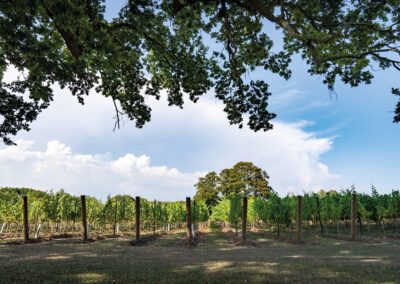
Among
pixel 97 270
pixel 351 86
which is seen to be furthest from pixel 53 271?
pixel 351 86

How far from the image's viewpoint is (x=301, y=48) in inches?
578

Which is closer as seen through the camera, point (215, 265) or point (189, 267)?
point (189, 267)

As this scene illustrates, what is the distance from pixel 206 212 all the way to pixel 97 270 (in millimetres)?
34319

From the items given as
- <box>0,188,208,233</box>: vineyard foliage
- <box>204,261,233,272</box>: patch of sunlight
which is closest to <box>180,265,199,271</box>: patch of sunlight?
<box>204,261,233,272</box>: patch of sunlight

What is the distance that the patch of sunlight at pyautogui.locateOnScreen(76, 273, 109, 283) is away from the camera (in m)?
8.45

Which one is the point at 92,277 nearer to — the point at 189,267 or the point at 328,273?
the point at 189,267

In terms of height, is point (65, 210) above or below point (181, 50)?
below

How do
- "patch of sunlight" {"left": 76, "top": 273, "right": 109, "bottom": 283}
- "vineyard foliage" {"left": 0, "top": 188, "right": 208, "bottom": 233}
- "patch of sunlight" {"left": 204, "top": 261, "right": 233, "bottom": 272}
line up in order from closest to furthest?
"patch of sunlight" {"left": 76, "top": 273, "right": 109, "bottom": 283}
"patch of sunlight" {"left": 204, "top": 261, "right": 233, "bottom": 272}
"vineyard foliage" {"left": 0, "top": 188, "right": 208, "bottom": 233}

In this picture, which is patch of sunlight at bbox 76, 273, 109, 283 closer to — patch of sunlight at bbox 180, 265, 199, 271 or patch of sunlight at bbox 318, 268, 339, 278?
patch of sunlight at bbox 180, 265, 199, 271

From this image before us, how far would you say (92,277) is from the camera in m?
8.76

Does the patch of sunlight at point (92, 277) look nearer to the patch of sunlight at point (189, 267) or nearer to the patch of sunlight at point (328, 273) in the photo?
the patch of sunlight at point (189, 267)

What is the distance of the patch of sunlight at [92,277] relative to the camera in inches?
333

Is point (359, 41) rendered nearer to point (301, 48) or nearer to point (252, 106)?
point (301, 48)

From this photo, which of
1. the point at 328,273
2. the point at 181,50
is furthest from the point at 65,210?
the point at 328,273
